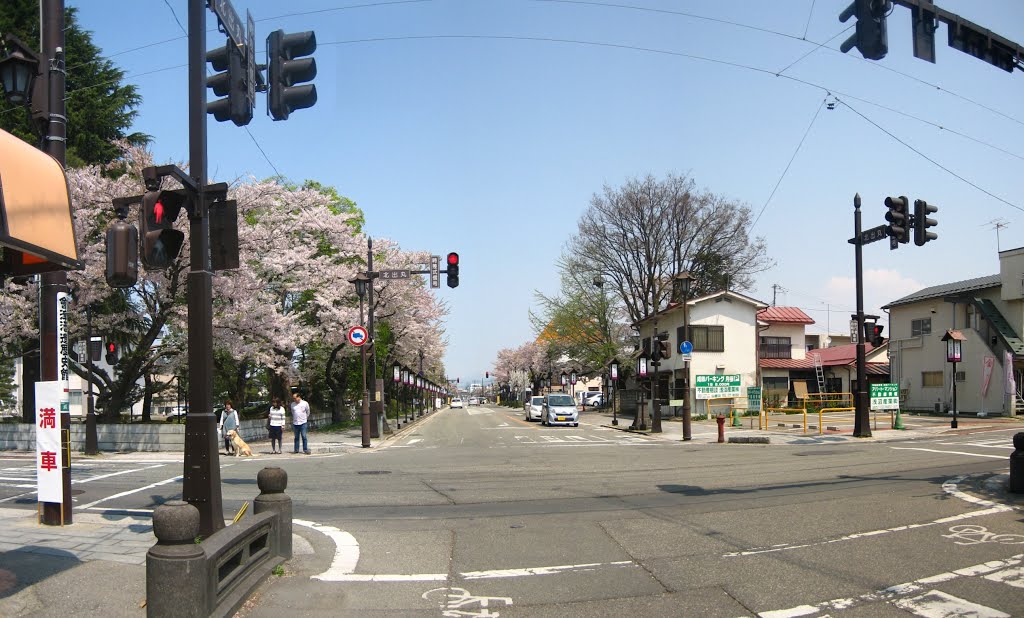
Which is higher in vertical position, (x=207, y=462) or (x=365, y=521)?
(x=207, y=462)

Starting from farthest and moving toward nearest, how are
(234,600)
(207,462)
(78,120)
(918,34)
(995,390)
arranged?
(995,390), (78,120), (918,34), (207,462), (234,600)

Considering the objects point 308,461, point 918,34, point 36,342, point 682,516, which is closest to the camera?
point 918,34

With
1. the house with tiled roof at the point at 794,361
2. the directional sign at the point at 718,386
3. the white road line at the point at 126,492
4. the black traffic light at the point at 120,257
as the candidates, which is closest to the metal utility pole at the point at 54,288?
the white road line at the point at 126,492

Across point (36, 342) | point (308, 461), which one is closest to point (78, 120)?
point (36, 342)

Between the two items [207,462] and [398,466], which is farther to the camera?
[398,466]

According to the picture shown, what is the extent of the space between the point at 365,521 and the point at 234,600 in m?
4.41

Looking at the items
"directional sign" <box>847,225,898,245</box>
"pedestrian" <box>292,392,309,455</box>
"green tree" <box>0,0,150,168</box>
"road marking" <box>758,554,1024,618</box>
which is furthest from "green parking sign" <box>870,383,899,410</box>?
"green tree" <box>0,0,150,168</box>

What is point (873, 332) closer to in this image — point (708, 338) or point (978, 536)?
point (978, 536)

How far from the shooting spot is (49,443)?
9414 mm

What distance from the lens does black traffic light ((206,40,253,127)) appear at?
26.5 ft

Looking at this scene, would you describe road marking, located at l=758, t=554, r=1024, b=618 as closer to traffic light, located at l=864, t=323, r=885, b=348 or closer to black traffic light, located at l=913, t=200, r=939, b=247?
black traffic light, located at l=913, t=200, r=939, b=247

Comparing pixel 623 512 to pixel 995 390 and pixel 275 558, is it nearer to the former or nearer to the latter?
pixel 275 558

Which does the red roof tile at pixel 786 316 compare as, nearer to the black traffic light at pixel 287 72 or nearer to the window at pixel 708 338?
Answer: the window at pixel 708 338

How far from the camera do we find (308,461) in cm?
1967
